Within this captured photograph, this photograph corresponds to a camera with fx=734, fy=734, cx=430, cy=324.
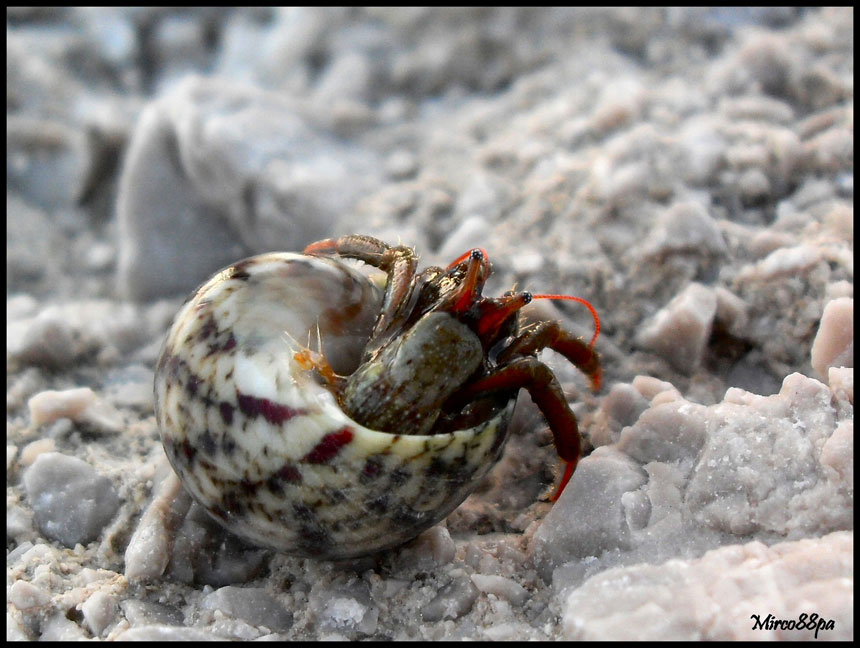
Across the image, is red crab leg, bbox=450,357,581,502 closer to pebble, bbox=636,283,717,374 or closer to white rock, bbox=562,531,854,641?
white rock, bbox=562,531,854,641

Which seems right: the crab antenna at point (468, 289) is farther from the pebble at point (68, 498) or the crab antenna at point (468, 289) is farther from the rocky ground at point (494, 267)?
the pebble at point (68, 498)

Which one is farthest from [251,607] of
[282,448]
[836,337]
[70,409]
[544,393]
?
[836,337]

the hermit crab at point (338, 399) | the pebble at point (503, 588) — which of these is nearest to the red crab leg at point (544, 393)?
the hermit crab at point (338, 399)

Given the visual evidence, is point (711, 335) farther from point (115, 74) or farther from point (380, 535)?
point (115, 74)

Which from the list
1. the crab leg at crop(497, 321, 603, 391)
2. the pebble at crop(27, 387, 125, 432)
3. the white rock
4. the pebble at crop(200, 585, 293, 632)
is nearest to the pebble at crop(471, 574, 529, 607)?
the white rock

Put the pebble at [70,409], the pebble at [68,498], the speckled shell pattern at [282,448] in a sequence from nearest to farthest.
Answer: the speckled shell pattern at [282,448] < the pebble at [68,498] < the pebble at [70,409]

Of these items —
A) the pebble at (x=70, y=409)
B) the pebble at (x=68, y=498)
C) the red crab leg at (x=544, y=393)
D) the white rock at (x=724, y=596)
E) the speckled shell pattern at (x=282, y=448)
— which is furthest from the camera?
the pebble at (x=70, y=409)

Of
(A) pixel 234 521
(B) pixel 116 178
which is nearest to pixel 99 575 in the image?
(A) pixel 234 521

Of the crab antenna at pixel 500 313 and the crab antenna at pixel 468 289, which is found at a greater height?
the crab antenna at pixel 468 289
